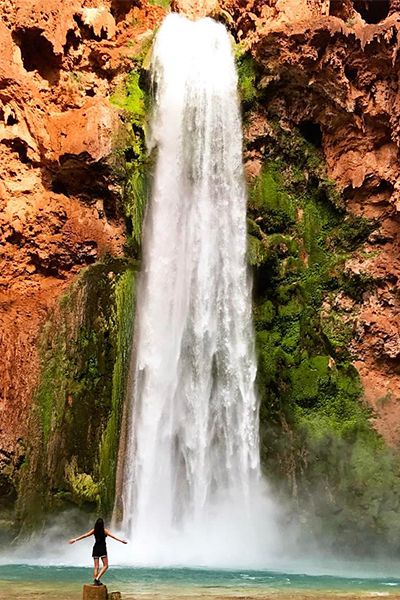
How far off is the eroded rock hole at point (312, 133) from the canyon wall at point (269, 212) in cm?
7


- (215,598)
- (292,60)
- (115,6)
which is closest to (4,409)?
(215,598)

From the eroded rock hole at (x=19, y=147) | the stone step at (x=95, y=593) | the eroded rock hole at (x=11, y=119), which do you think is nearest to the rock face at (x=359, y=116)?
the eroded rock hole at (x=19, y=147)

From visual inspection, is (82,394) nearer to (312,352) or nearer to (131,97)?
(312,352)

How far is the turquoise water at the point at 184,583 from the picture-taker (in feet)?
27.7

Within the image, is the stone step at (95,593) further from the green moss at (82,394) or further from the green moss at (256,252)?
the green moss at (256,252)

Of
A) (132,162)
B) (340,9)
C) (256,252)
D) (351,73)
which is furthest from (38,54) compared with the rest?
(340,9)

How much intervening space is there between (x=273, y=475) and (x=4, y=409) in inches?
273

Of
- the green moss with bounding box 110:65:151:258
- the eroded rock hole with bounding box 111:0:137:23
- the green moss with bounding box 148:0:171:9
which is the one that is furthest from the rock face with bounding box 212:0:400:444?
the green moss with bounding box 148:0:171:9

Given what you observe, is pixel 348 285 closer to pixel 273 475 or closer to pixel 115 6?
pixel 273 475

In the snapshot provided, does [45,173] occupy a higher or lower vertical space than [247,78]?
lower

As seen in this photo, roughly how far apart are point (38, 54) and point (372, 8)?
1159 centimetres

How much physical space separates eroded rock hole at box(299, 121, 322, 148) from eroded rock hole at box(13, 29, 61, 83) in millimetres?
7670

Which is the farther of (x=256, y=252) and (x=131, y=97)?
(x=131, y=97)

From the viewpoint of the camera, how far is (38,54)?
18.3 m
